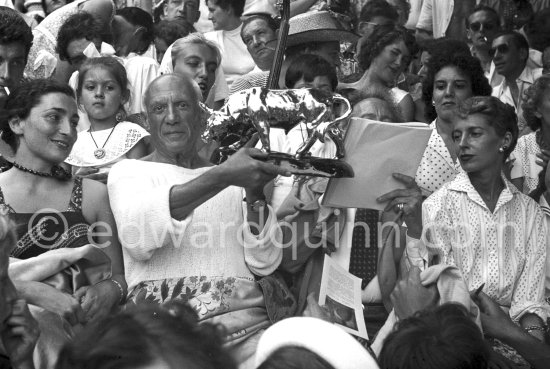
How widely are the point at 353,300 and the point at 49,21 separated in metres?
3.66

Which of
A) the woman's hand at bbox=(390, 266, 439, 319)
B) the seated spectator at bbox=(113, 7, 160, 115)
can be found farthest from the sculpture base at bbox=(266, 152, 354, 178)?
the seated spectator at bbox=(113, 7, 160, 115)

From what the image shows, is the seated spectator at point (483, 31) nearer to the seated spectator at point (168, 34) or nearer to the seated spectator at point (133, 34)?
the seated spectator at point (168, 34)

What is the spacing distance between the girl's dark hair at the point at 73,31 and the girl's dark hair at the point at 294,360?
4.99 meters

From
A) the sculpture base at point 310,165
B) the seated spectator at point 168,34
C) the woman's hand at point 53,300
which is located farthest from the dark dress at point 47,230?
the seated spectator at point 168,34

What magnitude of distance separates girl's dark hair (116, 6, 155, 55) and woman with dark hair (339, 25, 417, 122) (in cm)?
210

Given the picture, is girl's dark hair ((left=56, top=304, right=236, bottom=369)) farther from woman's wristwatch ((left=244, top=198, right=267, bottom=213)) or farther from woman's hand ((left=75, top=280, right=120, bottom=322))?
woman's wristwatch ((left=244, top=198, right=267, bottom=213))

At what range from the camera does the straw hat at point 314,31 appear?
670cm

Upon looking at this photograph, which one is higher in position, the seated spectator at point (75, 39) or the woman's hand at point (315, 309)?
the seated spectator at point (75, 39)

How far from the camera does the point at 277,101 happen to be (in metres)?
3.72

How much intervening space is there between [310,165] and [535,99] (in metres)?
2.75

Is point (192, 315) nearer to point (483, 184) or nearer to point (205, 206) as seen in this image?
point (205, 206)

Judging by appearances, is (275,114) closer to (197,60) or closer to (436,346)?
(436,346)

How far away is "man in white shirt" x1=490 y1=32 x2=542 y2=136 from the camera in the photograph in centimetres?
780

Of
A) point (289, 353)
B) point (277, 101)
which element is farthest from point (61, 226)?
point (289, 353)
